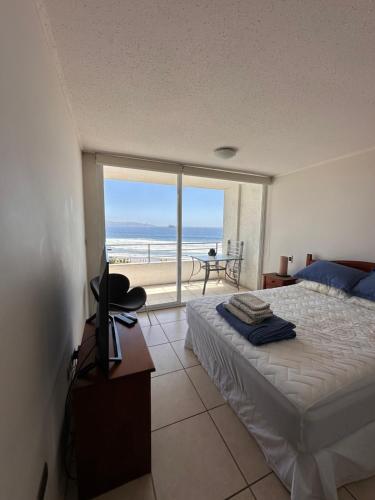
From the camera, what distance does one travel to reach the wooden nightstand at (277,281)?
3.07 m

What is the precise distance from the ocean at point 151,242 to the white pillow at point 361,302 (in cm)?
241

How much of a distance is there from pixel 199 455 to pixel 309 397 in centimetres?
79

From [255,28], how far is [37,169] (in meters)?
1.19

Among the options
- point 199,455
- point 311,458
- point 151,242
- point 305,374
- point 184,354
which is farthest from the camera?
point 151,242

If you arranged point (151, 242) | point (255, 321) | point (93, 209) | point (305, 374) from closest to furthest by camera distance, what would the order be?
1. point (305, 374)
2. point (255, 321)
3. point (93, 209)
4. point (151, 242)

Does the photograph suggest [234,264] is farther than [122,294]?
Yes

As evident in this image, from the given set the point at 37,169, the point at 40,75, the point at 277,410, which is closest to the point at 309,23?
the point at 40,75

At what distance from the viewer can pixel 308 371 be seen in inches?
45.4

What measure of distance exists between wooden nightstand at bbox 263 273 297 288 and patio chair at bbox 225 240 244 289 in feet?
3.89

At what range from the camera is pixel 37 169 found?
2.93 feet

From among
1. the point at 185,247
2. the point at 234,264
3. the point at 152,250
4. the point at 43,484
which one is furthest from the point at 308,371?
the point at 185,247

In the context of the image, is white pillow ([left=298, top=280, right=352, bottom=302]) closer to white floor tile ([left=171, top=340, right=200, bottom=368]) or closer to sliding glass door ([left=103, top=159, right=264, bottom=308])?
sliding glass door ([left=103, top=159, right=264, bottom=308])

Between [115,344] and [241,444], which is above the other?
[115,344]

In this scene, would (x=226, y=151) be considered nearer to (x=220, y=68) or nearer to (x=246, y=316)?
(x=220, y=68)
